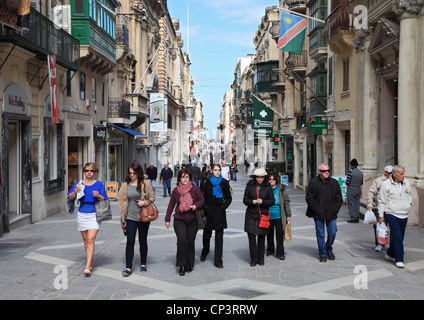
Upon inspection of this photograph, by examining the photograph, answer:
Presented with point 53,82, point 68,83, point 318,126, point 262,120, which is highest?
point 68,83

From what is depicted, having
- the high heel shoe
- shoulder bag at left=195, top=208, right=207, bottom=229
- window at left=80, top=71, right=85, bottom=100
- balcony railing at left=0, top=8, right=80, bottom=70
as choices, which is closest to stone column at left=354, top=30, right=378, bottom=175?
balcony railing at left=0, top=8, right=80, bottom=70

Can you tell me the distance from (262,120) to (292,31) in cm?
1629

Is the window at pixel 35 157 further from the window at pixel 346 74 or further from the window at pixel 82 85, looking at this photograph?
the window at pixel 346 74

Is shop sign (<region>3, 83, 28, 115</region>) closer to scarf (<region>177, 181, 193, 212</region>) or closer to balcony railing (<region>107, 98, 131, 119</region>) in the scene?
scarf (<region>177, 181, 193, 212</region>)

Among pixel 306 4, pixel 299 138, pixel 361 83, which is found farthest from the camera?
pixel 299 138

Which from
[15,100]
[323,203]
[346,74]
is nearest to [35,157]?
[15,100]

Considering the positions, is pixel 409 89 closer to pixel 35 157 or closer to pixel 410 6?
pixel 410 6

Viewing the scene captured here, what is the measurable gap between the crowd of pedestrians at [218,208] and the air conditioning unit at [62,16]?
11104 millimetres

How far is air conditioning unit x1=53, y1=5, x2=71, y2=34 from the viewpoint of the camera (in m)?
18.6

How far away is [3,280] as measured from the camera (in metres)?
8.35

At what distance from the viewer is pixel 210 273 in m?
8.97

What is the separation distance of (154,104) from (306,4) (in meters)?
11.6

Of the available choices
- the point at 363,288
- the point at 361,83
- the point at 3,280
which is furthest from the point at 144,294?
the point at 361,83
